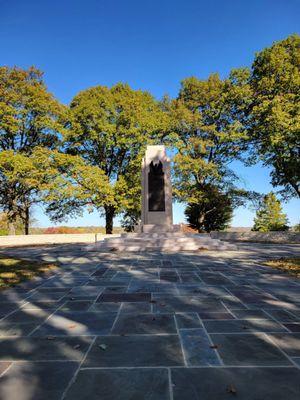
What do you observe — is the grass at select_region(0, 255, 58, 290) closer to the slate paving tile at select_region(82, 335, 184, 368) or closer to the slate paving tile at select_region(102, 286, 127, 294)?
the slate paving tile at select_region(102, 286, 127, 294)

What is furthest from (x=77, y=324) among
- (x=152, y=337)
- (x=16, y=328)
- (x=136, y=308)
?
(x=152, y=337)

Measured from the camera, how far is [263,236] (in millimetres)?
26641

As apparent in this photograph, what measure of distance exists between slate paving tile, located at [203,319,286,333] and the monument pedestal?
11.2 m

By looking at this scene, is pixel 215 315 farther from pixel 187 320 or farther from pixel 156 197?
pixel 156 197

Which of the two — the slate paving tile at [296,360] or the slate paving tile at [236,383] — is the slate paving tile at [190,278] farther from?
the slate paving tile at [236,383]

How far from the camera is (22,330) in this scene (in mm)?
4238

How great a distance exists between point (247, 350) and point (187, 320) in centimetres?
123

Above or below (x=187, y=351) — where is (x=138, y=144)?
above

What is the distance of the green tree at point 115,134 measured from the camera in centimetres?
2712

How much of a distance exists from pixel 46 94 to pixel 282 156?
22324 millimetres

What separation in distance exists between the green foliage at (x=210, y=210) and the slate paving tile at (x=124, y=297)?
22.8 m

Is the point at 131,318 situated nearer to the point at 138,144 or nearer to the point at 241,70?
the point at 138,144

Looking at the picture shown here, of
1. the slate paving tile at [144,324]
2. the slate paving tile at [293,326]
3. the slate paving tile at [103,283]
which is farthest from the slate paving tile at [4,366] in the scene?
the slate paving tile at [103,283]

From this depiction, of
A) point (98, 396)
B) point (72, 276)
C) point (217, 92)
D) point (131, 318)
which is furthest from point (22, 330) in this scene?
point (217, 92)
